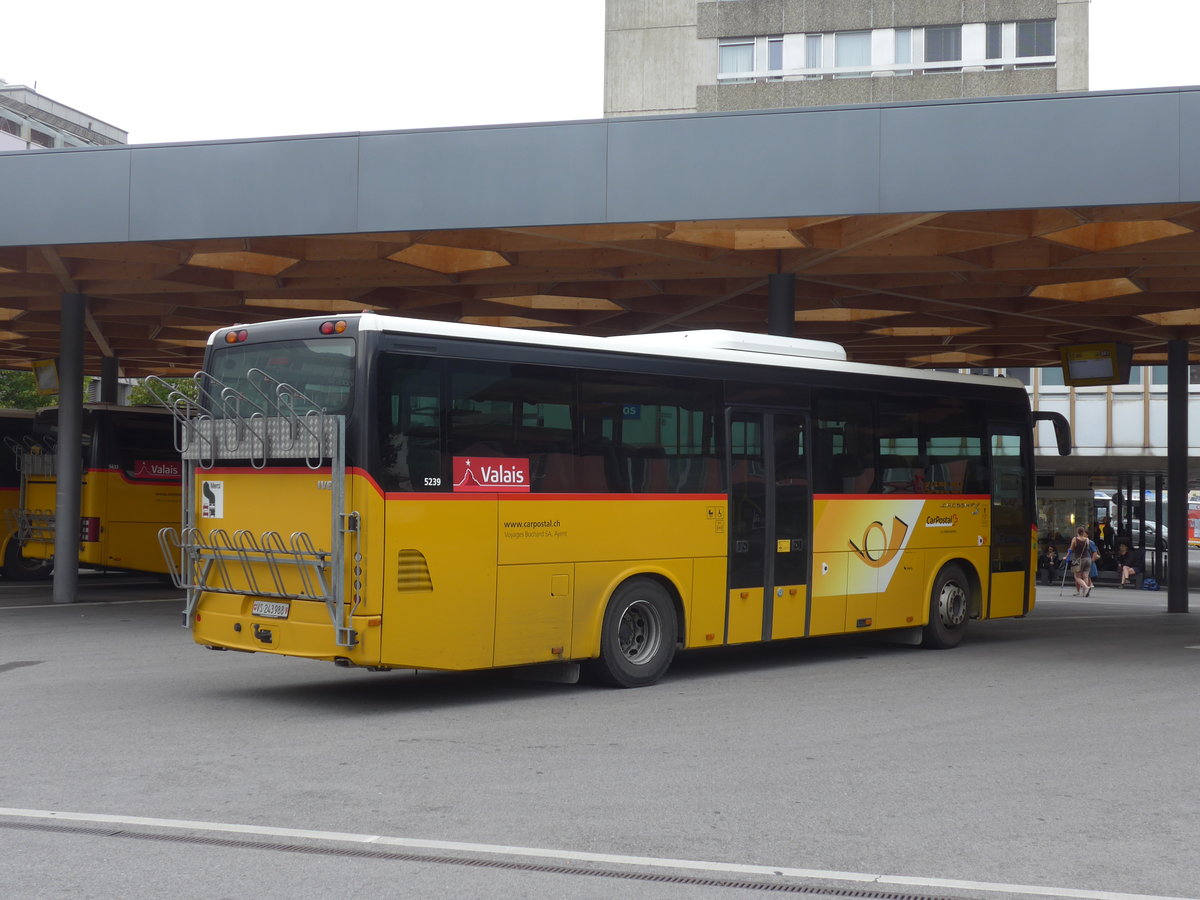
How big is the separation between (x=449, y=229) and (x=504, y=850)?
33.9 feet

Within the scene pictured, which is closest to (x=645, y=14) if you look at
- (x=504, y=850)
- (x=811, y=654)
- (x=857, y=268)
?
(x=857, y=268)

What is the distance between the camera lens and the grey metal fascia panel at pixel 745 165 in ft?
47.9

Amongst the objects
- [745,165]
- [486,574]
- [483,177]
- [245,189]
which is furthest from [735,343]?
[245,189]

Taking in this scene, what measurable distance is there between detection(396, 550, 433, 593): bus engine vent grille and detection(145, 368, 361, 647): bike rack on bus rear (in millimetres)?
336

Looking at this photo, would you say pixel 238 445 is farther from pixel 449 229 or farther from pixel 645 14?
pixel 645 14

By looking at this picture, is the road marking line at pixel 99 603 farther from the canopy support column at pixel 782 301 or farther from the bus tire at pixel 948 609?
the bus tire at pixel 948 609

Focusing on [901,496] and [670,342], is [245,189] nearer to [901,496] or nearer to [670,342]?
[670,342]

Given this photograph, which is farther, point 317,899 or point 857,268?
point 857,268

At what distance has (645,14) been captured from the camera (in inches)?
2175

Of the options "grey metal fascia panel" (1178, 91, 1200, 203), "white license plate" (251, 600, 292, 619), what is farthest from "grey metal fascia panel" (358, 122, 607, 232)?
"white license plate" (251, 600, 292, 619)

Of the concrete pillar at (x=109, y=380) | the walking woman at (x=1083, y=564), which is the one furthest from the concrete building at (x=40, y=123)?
the walking woman at (x=1083, y=564)

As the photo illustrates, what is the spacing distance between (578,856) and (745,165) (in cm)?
996

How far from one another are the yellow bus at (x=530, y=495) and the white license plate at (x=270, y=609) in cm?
2

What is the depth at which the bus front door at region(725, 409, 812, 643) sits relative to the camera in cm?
1329
